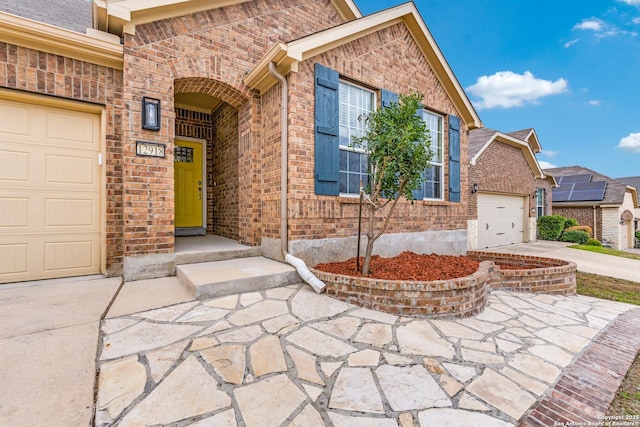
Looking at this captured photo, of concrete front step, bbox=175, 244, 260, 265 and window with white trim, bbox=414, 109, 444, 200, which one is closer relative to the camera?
concrete front step, bbox=175, 244, 260, 265

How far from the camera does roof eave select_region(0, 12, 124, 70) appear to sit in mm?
3137

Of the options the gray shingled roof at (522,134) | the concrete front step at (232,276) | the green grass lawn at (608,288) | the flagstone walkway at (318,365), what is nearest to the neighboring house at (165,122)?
the concrete front step at (232,276)

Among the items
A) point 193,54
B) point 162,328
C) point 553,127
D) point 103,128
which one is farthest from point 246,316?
point 553,127

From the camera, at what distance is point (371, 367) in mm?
2043

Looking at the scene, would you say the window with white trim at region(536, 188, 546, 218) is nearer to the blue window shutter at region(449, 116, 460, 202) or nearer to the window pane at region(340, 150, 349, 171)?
the blue window shutter at region(449, 116, 460, 202)

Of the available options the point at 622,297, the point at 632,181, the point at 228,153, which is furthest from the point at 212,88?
the point at 632,181

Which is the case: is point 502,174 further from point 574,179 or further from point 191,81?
point 574,179

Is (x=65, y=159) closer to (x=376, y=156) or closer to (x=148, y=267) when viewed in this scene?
(x=148, y=267)

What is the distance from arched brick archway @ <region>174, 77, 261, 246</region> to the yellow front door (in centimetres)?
18

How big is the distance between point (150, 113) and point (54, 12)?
2.85 meters

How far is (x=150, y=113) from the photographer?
3.77 meters

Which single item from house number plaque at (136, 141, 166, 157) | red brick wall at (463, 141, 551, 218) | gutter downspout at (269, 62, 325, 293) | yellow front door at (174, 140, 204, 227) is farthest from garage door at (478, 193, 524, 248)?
house number plaque at (136, 141, 166, 157)

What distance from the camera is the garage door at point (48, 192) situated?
346 centimetres

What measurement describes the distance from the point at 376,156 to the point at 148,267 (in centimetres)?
339
